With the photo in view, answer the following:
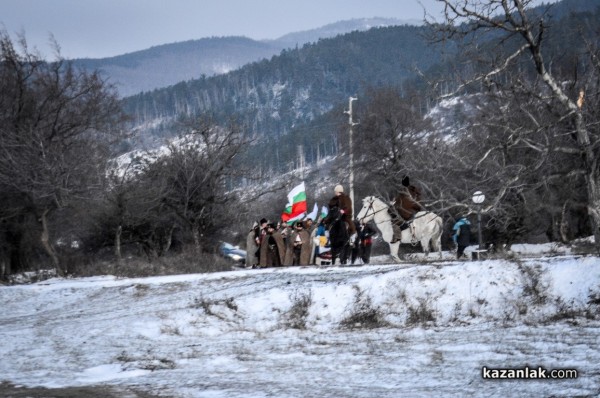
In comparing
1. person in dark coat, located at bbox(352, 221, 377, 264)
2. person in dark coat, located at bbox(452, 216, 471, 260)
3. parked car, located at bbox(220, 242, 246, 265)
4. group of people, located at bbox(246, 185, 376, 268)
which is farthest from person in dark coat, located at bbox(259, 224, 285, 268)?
parked car, located at bbox(220, 242, 246, 265)

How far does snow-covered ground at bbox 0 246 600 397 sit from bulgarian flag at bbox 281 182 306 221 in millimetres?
12757

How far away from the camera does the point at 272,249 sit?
22.4 metres

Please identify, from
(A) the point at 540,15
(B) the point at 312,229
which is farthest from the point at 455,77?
(B) the point at 312,229

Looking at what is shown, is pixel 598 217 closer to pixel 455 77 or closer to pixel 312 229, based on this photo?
pixel 455 77

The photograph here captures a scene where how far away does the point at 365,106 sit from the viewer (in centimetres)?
5759

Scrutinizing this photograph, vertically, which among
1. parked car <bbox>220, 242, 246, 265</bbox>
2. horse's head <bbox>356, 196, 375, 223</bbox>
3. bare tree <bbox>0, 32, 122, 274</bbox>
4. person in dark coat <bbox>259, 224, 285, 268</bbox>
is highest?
bare tree <bbox>0, 32, 122, 274</bbox>

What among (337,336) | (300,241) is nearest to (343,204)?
(300,241)

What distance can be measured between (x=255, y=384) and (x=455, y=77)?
25.1 feet

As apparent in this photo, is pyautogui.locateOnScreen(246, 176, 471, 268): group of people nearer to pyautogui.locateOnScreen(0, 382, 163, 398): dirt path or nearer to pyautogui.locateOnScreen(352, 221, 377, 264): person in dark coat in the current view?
pyautogui.locateOnScreen(352, 221, 377, 264): person in dark coat

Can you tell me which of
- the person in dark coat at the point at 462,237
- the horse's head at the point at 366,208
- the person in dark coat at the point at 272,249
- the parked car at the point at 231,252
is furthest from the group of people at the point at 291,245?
the parked car at the point at 231,252

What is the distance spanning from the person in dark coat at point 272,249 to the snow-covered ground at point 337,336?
8322 millimetres

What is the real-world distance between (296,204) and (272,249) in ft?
14.2

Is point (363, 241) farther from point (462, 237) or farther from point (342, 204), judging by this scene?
point (462, 237)

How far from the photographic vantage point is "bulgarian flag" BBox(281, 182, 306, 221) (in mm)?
26359
